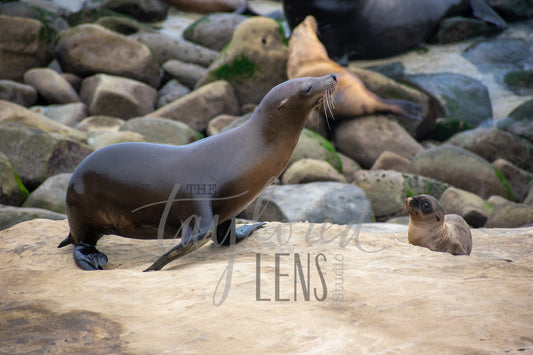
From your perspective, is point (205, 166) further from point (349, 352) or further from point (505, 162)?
point (505, 162)

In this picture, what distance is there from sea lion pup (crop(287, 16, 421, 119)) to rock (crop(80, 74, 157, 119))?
305 cm

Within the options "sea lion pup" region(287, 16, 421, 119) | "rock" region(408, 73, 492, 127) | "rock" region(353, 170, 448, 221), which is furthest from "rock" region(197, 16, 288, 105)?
"rock" region(353, 170, 448, 221)

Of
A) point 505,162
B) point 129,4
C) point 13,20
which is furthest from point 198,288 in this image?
point 129,4

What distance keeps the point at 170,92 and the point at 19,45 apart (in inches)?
125

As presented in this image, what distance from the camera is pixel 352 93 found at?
9812mm

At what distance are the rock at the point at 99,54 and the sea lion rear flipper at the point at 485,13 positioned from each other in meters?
8.27

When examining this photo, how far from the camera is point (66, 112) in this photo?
10484 mm

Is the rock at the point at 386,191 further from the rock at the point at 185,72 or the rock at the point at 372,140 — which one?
the rock at the point at 185,72

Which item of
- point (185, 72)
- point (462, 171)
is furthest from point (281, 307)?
point (185, 72)

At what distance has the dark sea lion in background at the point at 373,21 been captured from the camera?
1250cm

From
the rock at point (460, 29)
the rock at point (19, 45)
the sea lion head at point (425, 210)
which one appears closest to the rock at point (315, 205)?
the sea lion head at point (425, 210)

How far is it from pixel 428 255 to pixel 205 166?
1.46 metres

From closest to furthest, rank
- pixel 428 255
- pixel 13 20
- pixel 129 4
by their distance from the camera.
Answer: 1. pixel 428 255
2. pixel 13 20
3. pixel 129 4

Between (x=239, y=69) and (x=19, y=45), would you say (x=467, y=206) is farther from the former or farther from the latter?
(x=19, y=45)
